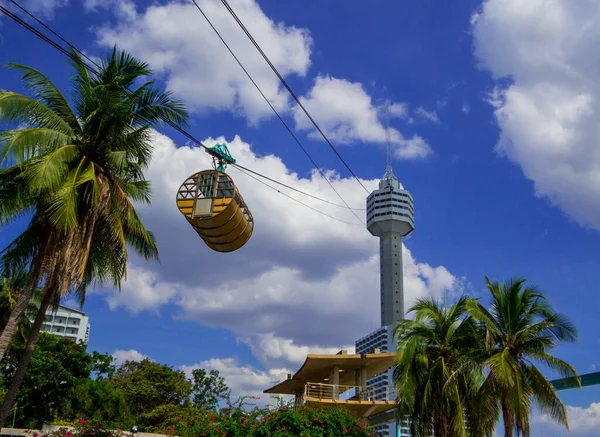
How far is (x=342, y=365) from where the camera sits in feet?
118

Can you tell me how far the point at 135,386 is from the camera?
152 feet

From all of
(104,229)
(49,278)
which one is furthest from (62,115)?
(49,278)

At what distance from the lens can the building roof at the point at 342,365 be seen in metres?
34.1

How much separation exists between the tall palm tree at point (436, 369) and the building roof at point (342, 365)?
774cm

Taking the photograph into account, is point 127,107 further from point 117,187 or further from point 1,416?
point 1,416

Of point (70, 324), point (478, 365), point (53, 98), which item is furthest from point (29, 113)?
point (70, 324)

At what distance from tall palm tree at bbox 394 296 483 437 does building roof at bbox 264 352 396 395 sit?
305 inches

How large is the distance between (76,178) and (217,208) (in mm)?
4407

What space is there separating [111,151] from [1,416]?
25.3 feet

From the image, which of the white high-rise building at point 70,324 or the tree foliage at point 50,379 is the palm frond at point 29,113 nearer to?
the tree foliage at point 50,379

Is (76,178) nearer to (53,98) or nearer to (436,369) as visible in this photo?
(53,98)

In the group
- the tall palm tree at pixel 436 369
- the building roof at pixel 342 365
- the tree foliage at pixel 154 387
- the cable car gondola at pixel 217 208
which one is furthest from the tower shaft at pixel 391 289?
the cable car gondola at pixel 217 208

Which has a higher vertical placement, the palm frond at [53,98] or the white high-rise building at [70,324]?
A: the white high-rise building at [70,324]

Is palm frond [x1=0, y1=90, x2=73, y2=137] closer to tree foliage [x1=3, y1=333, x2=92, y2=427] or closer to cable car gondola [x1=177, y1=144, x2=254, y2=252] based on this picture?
cable car gondola [x1=177, y1=144, x2=254, y2=252]
